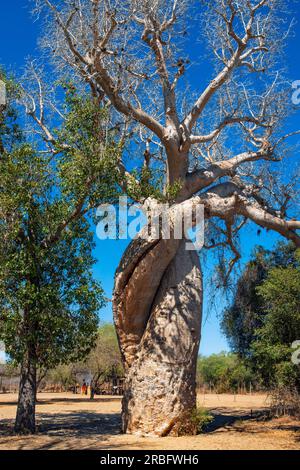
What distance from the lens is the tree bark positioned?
8814mm

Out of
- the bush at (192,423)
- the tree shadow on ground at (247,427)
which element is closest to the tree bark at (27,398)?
the bush at (192,423)

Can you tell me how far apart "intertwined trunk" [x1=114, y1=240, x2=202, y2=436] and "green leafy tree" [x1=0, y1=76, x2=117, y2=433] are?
601 mm

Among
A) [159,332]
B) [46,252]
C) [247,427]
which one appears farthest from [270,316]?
[46,252]

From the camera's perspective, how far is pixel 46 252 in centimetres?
873

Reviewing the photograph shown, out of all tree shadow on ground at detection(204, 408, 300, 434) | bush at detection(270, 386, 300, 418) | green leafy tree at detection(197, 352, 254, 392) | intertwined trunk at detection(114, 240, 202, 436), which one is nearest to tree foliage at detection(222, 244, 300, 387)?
bush at detection(270, 386, 300, 418)

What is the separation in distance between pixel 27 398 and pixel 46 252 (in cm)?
244

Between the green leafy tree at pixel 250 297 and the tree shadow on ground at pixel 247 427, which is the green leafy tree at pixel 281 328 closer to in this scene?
the tree shadow on ground at pixel 247 427

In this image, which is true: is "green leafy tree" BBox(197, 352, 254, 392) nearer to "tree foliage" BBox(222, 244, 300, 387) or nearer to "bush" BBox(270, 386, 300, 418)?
"tree foliage" BBox(222, 244, 300, 387)

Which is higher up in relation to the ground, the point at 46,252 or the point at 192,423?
the point at 46,252

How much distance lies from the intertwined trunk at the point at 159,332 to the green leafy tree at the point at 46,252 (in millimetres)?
601

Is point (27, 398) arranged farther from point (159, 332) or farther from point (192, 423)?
point (192, 423)

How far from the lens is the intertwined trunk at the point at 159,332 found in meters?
8.18

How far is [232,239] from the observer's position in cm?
1112
